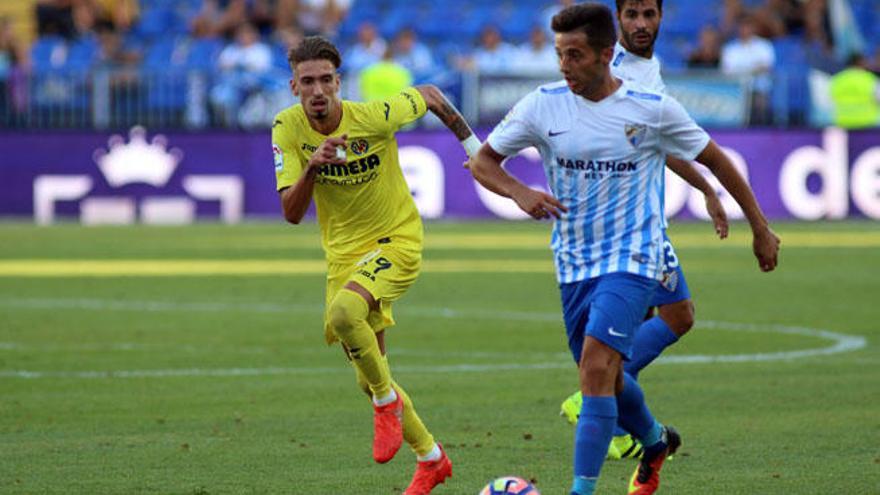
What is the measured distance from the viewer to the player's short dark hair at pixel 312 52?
856 centimetres

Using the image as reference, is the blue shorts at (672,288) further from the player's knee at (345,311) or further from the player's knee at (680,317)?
the player's knee at (345,311)

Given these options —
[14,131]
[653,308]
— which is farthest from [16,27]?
[653,308]

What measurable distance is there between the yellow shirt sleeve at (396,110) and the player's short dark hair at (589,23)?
5.71ft

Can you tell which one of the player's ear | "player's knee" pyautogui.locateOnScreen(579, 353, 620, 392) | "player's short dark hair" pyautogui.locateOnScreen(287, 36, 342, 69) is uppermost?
the player's ear

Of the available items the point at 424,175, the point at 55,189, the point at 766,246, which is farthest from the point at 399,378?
the point at 55,189

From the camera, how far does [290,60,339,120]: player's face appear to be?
855 cm

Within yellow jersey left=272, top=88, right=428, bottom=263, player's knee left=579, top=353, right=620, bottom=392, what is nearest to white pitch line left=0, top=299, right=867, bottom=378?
yellow jersey left=272, top=88, right=428, bottom=263

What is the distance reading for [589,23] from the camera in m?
7.32

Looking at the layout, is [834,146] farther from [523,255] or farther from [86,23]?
[86,23]

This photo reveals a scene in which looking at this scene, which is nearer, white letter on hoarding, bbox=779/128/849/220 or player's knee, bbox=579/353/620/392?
player's knee, bbox=579/353/620/392

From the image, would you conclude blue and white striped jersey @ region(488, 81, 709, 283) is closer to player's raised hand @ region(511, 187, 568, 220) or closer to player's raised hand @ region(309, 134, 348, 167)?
player's raised hand @ region(511, 187, 568, 220)

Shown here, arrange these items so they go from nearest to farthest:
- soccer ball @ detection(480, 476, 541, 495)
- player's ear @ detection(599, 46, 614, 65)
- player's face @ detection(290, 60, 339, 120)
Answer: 1. soccer ball @ detection(480, 476, 541, 495)
2. player's ear @ detection(599, 46, 614, 65)
3. player's face @ detection(290, 60, 339, 120)

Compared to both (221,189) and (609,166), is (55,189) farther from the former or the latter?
(609,166)

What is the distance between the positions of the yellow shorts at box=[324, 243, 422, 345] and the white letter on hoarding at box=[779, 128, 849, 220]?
18.5 meters
